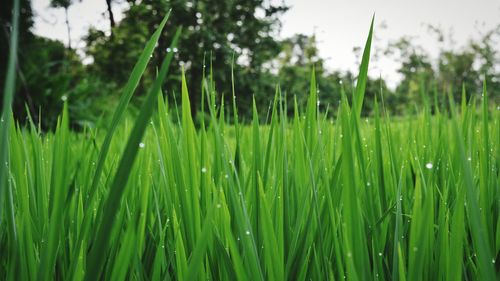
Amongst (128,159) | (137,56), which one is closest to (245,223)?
(128,159)

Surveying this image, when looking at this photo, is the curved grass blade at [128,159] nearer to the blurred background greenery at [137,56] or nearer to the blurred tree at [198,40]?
the blurred background greenery at [137,56]

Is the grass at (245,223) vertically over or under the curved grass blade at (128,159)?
under

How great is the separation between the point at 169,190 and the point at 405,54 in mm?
22618

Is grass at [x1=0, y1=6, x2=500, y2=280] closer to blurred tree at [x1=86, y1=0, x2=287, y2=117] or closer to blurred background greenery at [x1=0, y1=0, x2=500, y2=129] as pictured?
blurred background greenery at [x1=0, y1=0, x2=500, y2=129]

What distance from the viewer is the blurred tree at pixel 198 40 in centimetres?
748

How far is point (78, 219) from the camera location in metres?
0.52

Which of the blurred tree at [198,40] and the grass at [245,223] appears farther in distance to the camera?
the blurred tree at [198,40]

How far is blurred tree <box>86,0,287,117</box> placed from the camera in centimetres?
748

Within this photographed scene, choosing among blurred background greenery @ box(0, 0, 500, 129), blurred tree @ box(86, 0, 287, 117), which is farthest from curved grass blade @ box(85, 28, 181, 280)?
blurred tree @ box(86, 0, 287, 117)

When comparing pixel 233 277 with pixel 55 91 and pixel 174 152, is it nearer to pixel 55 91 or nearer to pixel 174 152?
pixel 174 152

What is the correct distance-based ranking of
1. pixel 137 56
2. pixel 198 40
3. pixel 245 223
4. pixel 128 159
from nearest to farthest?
pixel 128 159, pixel 245 223, pixel 137 56, pixel 198 40

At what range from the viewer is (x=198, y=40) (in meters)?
9.38

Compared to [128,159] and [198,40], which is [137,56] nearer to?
[198,40]

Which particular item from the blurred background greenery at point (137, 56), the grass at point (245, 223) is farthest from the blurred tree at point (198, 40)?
the grass at point (245, 223)
